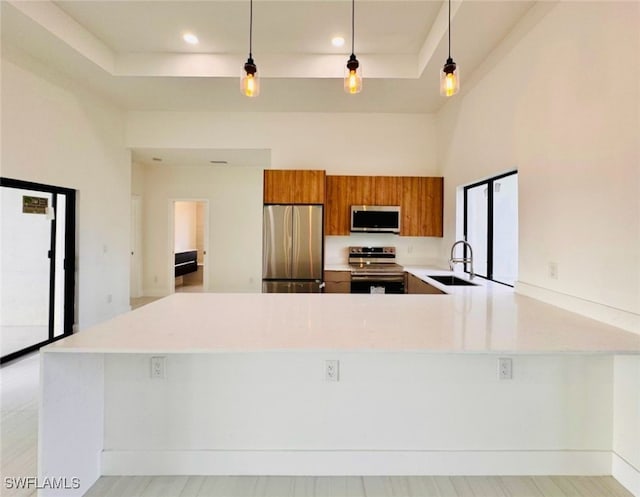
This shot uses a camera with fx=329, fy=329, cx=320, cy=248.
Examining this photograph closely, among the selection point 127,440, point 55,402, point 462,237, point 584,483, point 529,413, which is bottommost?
point 584,483

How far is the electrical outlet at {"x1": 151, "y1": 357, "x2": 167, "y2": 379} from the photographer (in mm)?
1812

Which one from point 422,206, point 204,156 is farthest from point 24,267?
point 422,206

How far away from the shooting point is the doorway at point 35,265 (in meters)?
3.31

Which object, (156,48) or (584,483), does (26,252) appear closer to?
(156,48)

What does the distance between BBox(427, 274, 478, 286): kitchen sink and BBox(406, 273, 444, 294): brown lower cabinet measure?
0.47ft

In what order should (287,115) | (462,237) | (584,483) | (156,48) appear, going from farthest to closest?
(287,115)
(462,237)
(156,48)
(584,483)

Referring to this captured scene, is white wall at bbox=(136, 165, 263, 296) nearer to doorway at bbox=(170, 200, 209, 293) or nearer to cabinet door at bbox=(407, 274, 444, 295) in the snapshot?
doorway at bbox=(170, 200, 209, 293)

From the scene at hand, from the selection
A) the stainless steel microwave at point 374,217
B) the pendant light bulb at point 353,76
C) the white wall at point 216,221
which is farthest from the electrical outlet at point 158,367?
the white wall at point 216,221

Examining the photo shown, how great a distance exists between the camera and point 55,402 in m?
1.45

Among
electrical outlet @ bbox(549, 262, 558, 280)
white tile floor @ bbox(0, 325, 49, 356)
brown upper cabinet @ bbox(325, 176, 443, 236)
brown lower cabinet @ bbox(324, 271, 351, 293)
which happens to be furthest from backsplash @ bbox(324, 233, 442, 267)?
white tile floor @ bbox(0, 325, 49, 356)

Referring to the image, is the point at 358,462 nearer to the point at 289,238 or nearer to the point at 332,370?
the point at 332,370

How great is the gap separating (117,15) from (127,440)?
340 cm

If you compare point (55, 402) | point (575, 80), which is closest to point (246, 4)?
point (575, 80)
